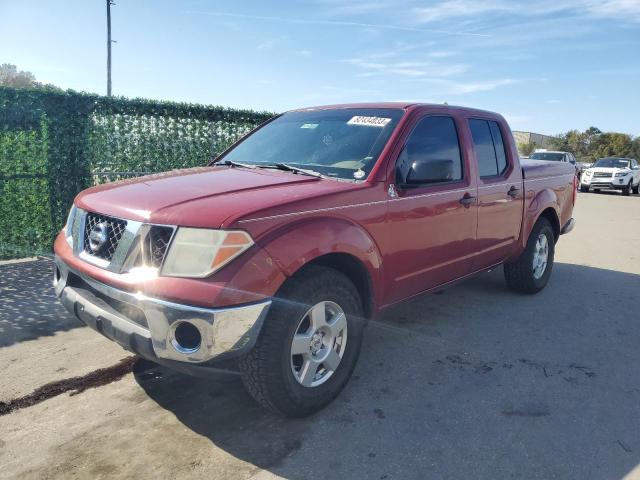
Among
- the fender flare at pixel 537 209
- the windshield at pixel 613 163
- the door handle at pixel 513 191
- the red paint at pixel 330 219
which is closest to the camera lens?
the red paint at pixel 330 219

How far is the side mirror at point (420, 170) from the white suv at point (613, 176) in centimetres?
2313

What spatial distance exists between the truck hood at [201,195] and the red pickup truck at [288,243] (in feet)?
0.04

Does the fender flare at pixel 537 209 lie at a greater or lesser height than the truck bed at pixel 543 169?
lesser

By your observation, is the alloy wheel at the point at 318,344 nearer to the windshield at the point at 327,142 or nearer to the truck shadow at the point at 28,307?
the windshield at the point at 327,142

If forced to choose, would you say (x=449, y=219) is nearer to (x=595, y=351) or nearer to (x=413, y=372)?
(x=413, y=372)

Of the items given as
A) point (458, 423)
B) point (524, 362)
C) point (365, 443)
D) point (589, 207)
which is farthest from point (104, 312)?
point (589, 207)

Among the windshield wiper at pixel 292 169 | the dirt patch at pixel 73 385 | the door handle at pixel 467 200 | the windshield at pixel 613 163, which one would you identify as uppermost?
the windshield at pixel 613 163

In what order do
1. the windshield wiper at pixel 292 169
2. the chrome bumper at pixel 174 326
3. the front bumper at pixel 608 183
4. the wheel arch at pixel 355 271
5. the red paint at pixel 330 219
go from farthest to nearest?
1. the front bumper at pixel 608 183
2. the windshield wiper at pixel 292 169
3. the wheel arch at pixel 355 271
4. the red paint at pixel 330 219
5. the chrome bumper at pixel 174 326

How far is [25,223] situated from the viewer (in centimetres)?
599

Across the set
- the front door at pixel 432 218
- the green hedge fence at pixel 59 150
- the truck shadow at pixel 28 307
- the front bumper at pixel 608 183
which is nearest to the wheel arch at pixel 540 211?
the front door at pixel 432 218

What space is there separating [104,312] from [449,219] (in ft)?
8.24

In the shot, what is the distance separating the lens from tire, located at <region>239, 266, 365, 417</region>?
2.57 m

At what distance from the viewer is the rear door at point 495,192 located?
432cm

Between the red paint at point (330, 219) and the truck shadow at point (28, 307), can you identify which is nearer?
the red paint at point (330, 219)
